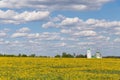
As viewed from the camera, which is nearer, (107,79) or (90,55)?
(107,79)

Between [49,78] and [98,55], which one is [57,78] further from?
[98,55]

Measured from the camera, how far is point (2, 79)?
24.0 metres

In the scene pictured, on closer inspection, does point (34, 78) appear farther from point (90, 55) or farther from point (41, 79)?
point (90, 55)

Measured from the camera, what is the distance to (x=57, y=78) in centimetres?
2731

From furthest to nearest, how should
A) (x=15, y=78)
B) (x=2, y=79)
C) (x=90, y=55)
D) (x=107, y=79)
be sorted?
(x=90, y=55) < (x=107, y=79) < (x=15, y=78) < (x=2, y=79)

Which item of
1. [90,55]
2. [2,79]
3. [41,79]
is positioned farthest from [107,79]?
[90,55]

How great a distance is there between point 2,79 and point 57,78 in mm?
4639

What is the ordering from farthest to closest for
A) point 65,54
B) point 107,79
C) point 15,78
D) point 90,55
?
point 65,54 → point 90,55 → point 107,79 → point 15,78

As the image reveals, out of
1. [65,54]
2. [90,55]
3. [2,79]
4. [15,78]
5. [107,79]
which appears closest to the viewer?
[2,79]

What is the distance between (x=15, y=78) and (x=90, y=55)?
79.6m

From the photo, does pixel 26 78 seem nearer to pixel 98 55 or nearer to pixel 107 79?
pixel 107 79

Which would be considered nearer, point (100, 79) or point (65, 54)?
point (100, 79)

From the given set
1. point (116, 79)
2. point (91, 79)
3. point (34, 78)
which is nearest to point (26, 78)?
point (34, 78)

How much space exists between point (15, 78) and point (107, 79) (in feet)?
20.9
